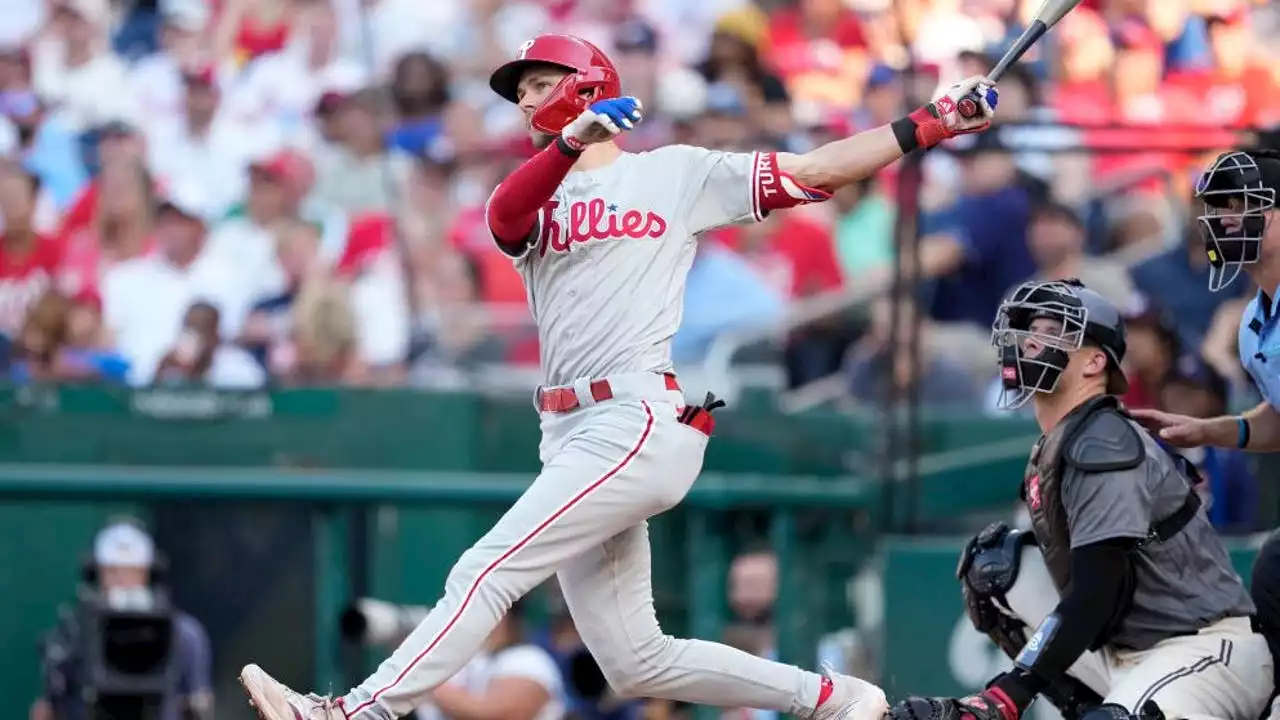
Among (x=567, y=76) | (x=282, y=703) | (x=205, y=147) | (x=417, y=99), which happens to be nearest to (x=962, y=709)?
(x=282, y=703)

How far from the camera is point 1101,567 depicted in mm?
5078

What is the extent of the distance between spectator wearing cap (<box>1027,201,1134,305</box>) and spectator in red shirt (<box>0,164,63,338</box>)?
4.95 m

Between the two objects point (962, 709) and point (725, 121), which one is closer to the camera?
point (962, 709)

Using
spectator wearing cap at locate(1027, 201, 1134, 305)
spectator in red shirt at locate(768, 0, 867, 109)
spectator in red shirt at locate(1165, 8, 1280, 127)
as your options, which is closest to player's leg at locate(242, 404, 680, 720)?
spectator wearing cap at locate(1027, 201, 1134, 305)

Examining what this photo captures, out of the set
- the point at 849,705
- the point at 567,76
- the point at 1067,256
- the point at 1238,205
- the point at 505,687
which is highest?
the point at 567,76

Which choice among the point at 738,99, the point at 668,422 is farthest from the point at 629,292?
the point at 738,99

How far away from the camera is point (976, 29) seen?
9062mm

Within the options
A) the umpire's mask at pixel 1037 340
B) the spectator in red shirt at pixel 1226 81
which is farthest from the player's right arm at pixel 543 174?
the spectator in red shirt at pixel 1226 81

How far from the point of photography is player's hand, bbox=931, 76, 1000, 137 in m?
5.16

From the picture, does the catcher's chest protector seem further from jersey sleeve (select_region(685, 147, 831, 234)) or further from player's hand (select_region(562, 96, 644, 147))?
player's hand (select_region(562, 96, 644, 147))

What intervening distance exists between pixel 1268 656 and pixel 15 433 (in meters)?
6.15

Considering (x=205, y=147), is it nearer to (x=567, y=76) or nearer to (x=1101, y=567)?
(x=567, y=76)

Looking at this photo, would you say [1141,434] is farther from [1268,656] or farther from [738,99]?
[738,99]

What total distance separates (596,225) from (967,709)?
1480 mm
